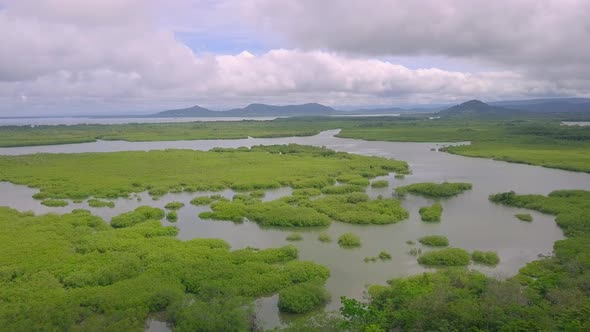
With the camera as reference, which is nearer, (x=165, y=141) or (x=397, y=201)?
(x=397, y=201)

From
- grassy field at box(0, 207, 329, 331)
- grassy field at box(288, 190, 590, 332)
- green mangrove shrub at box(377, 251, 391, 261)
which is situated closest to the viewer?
grassy field at box(288, 190, 590, 332)

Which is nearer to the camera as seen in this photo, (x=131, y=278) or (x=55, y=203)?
(x=131, y=278)

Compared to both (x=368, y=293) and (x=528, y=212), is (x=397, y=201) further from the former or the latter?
(x=368, y=293)

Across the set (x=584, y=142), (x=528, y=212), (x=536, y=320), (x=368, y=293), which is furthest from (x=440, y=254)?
(x=584, y=142)

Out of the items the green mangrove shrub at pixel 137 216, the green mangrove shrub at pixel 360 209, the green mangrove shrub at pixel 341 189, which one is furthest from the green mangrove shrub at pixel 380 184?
the green mangrove shrub at pixel 137 216

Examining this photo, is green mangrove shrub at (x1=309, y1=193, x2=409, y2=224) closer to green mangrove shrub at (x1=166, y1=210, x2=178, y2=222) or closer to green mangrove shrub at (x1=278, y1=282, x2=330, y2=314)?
green mangrove shrub at (x1=166, y1=210, x2=178, y2=222)

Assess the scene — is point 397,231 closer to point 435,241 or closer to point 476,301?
point 435,241

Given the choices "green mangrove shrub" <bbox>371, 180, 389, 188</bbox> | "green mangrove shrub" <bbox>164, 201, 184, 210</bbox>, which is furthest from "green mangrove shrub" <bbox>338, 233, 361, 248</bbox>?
"green mangrove shrub" <bbox>371, 180, 389, 188</bbox>

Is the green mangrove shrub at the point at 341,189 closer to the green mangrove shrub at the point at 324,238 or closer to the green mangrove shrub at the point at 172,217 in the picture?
the green mangrove shrub at the point at 324,238

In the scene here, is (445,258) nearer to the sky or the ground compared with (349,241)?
nearer to the ground

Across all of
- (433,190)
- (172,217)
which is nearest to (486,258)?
(433,190)

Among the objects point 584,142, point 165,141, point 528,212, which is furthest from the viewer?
point 165,141
